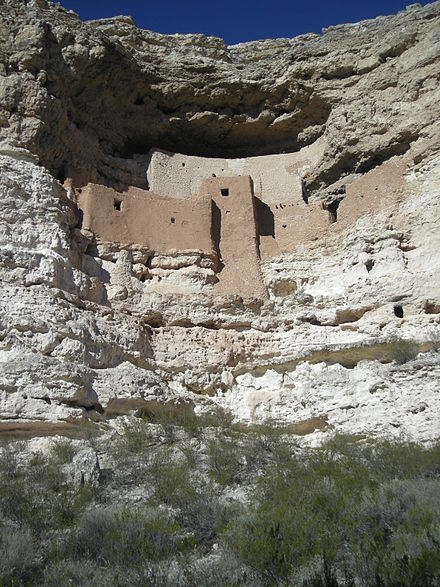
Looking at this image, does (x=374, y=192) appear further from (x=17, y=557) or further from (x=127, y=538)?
(x=17, y=557)

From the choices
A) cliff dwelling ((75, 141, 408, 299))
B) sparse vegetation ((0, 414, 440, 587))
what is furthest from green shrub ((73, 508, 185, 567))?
cliff dwelling ((75, 141, 408, 299))

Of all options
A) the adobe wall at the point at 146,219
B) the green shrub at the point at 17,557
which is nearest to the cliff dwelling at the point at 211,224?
the adobe wall at the point at 146,219

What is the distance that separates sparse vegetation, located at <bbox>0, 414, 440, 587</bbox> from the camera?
4.87 meters

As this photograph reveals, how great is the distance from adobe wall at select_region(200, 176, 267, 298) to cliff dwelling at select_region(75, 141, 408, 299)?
0.8 inches

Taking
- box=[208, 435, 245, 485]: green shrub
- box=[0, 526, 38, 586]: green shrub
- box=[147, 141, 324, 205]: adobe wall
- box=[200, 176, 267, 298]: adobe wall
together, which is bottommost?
box=[0, 526, 38, 586]: green shrub

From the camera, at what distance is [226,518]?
6207 millimetres

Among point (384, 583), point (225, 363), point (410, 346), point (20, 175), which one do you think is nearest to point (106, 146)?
point (20, 175)

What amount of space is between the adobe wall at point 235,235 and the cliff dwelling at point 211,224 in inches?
0.8

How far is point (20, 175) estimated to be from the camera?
1259 centimetres

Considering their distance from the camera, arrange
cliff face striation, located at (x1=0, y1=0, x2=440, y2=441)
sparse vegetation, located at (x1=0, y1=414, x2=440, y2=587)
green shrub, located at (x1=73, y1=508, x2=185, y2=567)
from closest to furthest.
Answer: sparse vegetation, located at (x1=0, y1=414, x2=440, y2=587) < green shrub, located at (x1=73, y1=508, x2=185, y2=567) < cliff face striation, located at (x1=0, y1=0, x2=440, y2=441)

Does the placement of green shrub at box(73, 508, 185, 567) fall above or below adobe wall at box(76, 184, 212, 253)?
below

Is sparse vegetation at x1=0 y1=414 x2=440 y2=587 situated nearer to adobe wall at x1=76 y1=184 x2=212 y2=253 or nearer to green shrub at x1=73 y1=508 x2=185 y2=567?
green shrub at x1=73 y1=508 x2=185 y2=567

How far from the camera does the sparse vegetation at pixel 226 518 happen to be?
16.0 feet

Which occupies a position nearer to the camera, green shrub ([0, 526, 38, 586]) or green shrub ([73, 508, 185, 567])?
green shrub ([0, 526, 38, 586])
